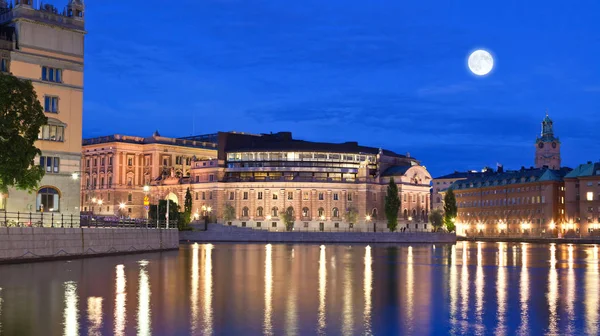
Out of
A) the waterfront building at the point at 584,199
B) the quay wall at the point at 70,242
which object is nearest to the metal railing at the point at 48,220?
the quay wall at the point at 70,242

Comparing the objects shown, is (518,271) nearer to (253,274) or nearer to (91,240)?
(253,274)

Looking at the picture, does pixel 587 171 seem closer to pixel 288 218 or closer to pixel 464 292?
pixel 288 218

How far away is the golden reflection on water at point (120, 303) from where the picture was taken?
24.0 metres

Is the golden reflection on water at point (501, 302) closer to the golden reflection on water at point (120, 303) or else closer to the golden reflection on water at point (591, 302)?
the golden reflection on water at point (591, 302)

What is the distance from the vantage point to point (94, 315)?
87.6 ft

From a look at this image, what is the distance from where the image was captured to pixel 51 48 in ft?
272

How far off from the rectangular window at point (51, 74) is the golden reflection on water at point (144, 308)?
147 ft

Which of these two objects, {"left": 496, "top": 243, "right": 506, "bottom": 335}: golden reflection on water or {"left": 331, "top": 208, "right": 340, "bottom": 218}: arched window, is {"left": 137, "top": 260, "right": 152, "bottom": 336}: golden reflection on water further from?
{"left": 331, "top": 208, "right": 340, "bottom": 218}: arched window

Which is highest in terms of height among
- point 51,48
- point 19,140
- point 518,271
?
point 51,48

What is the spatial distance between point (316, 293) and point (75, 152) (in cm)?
5496

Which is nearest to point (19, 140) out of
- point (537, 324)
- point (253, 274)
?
point (253, 274)

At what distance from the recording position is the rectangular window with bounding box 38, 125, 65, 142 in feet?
266

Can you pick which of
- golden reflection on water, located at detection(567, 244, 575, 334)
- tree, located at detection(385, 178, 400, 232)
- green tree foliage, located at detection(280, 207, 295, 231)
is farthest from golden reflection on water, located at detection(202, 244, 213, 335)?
green tree foliage, located at detection(280, 207, 295, 231)

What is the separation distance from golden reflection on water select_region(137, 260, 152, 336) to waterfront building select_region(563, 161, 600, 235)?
165887 mm
